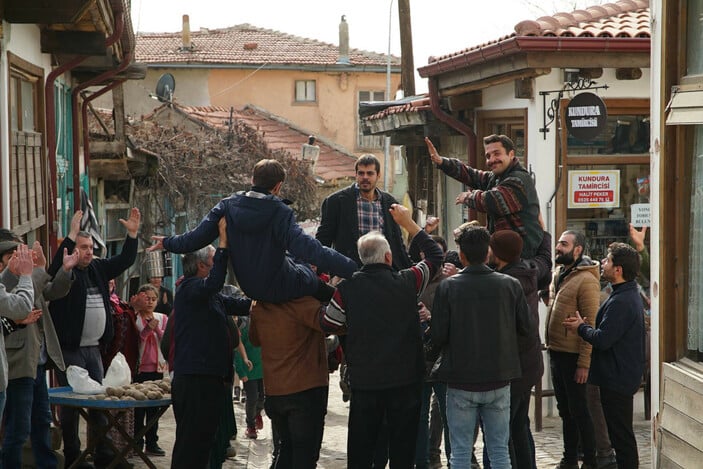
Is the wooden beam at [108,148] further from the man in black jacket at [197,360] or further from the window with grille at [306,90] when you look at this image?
the window with grille at [306,90]

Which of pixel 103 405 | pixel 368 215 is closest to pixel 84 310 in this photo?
pixel 103 405

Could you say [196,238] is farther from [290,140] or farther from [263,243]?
[290,140]

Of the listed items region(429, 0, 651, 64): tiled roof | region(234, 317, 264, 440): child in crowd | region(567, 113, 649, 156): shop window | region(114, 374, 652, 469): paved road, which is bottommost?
region(114, 374, 652, 469): paved road

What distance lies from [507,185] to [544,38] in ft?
11.9

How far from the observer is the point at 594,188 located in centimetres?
1218

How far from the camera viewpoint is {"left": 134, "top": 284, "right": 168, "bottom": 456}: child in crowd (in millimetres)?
10188

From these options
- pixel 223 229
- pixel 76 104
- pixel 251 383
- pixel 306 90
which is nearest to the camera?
pixel 223 229

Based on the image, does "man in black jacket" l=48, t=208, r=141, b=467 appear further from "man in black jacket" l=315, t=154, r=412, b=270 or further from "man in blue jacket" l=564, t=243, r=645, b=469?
"man in blue jacket" l=564, t=243, r=645, b=469

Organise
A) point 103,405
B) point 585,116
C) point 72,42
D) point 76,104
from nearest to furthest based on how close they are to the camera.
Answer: point 103,405, point 585,116, point 72,42, point 76,104

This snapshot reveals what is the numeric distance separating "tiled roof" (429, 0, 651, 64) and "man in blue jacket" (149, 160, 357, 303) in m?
4.81

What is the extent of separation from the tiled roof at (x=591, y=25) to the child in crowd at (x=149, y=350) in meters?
4.43

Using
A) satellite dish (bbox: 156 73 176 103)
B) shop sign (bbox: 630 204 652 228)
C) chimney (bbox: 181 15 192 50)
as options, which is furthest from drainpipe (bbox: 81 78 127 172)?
chimney (bbox: 181 15 192 50)

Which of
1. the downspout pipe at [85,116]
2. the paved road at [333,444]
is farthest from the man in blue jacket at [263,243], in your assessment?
the downspout pipe at [85,116]

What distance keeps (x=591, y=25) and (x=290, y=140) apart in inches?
978
